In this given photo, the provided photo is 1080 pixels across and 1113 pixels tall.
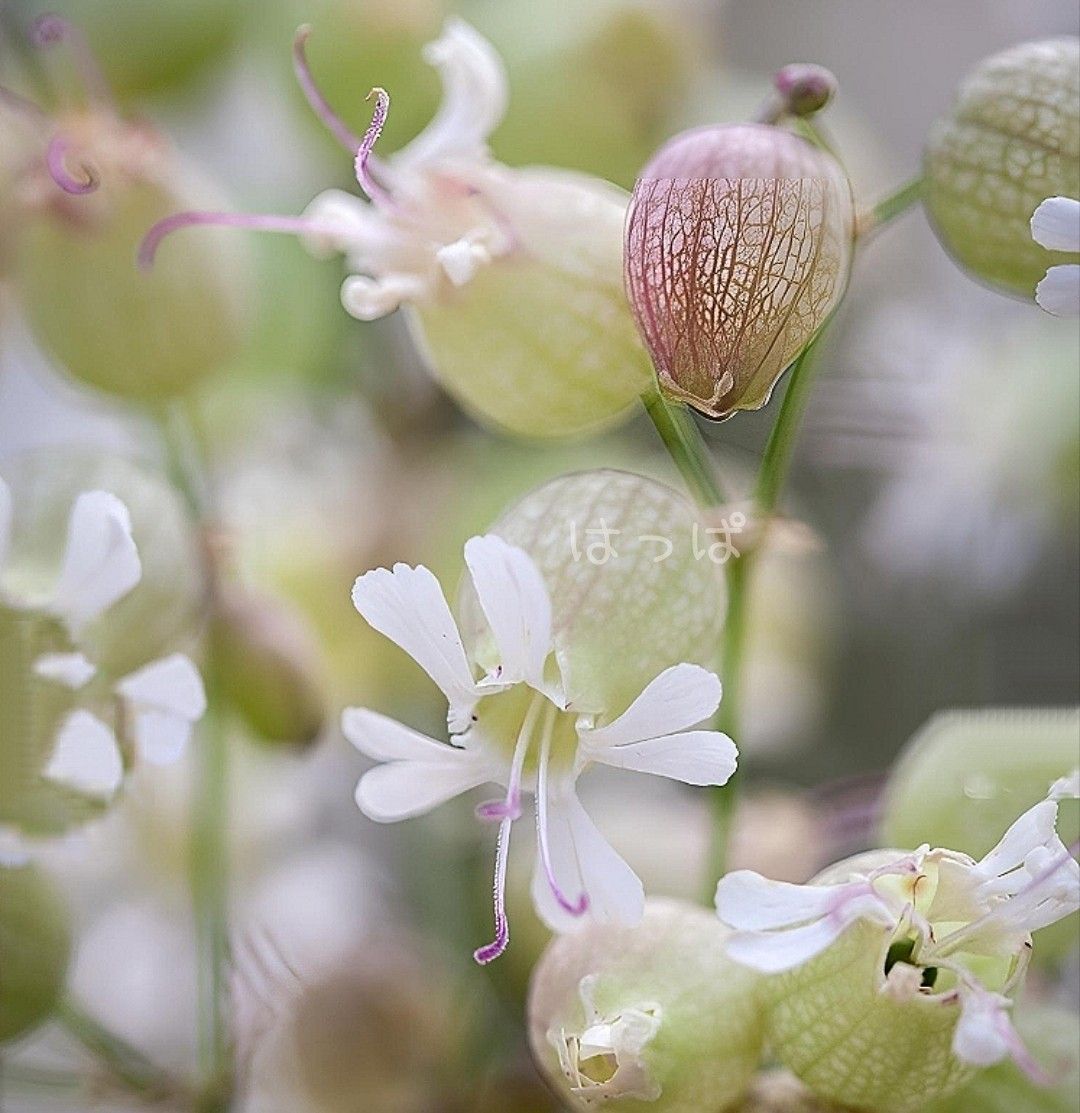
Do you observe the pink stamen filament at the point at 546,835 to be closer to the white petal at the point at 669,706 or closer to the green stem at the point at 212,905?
the white petal at the point at 669,706

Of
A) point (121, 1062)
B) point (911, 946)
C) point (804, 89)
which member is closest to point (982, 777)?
point (911, 946)

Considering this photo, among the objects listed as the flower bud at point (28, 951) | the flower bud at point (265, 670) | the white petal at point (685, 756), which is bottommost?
the flower bud at point (28, 951)

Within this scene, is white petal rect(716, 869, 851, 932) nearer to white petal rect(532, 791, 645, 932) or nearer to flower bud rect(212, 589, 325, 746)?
white petal rect(532, 791, 645, 932)

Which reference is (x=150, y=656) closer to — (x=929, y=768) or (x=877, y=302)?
(x=929, y=768)

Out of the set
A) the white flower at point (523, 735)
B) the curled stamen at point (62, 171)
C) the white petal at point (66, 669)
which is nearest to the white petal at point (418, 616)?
the white flower at point (523, 735)

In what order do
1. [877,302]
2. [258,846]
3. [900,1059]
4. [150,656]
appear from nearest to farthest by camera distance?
[900,1059] → [150,656] → [258,846] → [877,302]

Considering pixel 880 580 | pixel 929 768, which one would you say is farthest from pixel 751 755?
→ pixel 929 768

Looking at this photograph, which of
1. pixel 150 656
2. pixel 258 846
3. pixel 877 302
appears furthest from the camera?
pixel 877 302
